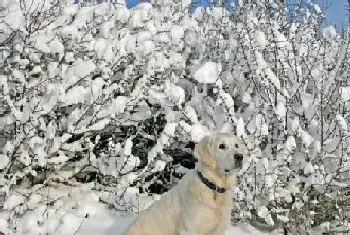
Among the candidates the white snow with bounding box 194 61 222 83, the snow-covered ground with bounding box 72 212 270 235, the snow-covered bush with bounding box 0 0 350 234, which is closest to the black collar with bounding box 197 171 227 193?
the snow-covered bush with bounding box 0 0 350 234

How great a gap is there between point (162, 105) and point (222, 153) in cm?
248

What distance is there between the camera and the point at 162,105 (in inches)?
277

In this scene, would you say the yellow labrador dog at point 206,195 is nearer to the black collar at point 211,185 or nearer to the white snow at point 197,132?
the black collar at point 211,185

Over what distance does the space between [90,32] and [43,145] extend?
1553mm

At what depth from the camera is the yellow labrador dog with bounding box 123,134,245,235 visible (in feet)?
15.1

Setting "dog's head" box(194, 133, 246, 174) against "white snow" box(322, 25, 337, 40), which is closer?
"dog's head" box(194, 133, 246, 174)

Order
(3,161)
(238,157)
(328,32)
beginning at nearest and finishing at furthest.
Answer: (238,157), (3,161), (328,32)

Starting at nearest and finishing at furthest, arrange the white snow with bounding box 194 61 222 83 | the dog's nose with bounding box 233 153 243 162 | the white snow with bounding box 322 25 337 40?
1. the dog's nose with bounding box 233 153 243 162
2. the white snow with bounding box 194 61 222 83
3. the white snow with bounding box 322 25 337 40

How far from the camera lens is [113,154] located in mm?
6797

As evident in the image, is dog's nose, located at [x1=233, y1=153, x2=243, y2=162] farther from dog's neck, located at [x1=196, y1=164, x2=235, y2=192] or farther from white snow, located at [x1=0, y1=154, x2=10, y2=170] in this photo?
white snow, located at [x1=0, y1=154, x2=10, y2=170]

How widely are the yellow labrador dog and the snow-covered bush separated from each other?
1.03 m

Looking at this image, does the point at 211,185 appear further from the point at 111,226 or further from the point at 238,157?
the point at 111,226

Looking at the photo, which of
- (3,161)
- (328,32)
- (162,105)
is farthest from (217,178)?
(328,32)

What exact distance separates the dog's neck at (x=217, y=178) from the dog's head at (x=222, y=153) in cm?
4
